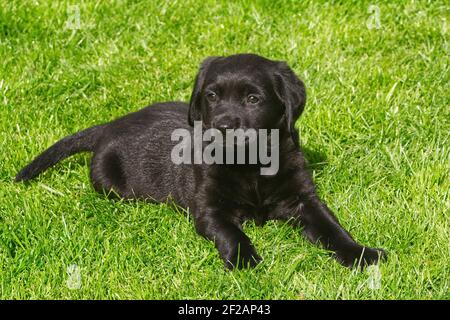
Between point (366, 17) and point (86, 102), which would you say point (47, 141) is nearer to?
point (86, 102)

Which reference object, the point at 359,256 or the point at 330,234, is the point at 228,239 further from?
the point at 359,256

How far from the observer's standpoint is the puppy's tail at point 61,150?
14.2 ft

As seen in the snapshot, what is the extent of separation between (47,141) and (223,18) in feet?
6.13

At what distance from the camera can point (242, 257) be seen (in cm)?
348

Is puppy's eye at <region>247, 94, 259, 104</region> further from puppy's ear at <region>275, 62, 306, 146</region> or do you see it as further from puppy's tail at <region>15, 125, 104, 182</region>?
puppy's tail at <region>15, 125, 104, 182</region>

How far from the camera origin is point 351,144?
4.66 m

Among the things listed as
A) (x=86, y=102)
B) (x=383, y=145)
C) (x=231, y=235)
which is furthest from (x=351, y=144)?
(x=86, y=102)

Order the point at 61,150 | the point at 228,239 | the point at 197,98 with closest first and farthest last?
the point at 228,239 < the point at 197,98 < the point at 61,150

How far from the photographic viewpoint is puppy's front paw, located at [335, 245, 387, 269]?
3.43m

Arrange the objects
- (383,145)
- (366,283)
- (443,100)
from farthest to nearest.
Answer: (443,100), (383,145), (366,283)

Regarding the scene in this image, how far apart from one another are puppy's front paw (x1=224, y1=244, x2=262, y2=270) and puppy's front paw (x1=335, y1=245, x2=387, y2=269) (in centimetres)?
37

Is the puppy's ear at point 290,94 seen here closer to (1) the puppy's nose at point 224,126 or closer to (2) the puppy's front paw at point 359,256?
(1) the puppy's nose at point 224,126

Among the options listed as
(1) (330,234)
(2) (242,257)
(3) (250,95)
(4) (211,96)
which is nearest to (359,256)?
(1) (330,234)

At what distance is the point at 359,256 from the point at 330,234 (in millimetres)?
239
